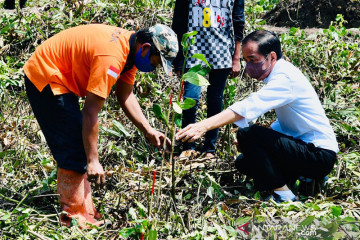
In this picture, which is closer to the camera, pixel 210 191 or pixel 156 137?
pixel 156 137

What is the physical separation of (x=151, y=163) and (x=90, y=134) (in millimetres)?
1185

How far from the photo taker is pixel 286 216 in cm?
274

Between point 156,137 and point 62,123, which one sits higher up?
point 62,123

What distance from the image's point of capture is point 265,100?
9.29ft

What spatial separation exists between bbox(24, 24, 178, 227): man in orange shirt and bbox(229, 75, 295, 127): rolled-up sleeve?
58cm

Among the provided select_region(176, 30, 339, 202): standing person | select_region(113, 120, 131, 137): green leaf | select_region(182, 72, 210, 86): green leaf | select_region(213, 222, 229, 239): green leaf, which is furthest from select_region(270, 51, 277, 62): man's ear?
select_region(113, 120, 131, 137): green leaf

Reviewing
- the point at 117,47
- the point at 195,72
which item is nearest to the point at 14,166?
the point at 117,47

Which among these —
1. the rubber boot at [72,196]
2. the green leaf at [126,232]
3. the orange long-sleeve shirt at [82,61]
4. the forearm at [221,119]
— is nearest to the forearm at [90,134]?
the orange long-sleeve shirt at [82,61]

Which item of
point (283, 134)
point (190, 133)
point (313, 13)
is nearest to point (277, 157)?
point (283, 134)

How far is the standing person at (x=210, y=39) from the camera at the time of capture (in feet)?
11.3

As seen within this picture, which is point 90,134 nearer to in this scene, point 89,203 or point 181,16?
point 89,203

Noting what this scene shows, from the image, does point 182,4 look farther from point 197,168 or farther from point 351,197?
point 351,197

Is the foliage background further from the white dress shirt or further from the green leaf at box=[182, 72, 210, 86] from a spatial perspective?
the green leaf at box=[182, 72, 210, 86]

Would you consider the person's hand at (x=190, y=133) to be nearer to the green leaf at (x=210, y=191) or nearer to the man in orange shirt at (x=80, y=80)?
the man in orange shirt at (x=80, y=80)
